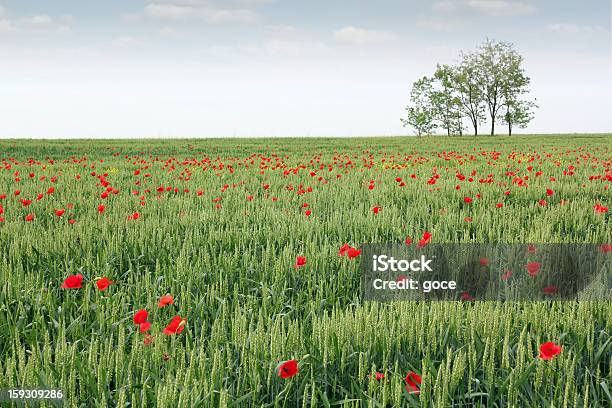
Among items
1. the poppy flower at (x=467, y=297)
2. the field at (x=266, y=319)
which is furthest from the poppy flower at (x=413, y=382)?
the poppy flower at (x=467, y=297)

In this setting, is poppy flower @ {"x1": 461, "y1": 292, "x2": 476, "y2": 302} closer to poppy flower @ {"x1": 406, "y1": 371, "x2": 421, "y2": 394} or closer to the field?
the field

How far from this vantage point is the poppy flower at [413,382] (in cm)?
185

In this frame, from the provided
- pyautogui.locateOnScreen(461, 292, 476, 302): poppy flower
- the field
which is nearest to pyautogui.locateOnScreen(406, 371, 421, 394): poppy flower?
the field

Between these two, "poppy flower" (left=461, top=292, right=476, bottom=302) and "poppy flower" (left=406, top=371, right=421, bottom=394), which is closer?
"poppy flower" (left=406, top=371, right=421, bottom=394)

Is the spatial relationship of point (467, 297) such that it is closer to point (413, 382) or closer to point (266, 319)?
point (266, 319)

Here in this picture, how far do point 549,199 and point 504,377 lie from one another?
5.40m

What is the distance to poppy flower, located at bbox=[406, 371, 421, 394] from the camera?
1850 mm

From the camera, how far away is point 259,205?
6285 millimetres

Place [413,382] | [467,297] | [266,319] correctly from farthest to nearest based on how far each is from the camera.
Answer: [467,297], [266,319], [413,382]

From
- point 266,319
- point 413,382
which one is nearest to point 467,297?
point 266,319

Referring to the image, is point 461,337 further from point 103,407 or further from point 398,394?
point 103,407

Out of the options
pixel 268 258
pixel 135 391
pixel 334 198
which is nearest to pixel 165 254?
pixel 268 258

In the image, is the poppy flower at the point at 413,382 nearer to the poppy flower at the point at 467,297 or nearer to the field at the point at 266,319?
the field at the point at 266,319

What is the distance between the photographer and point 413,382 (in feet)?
6.20
